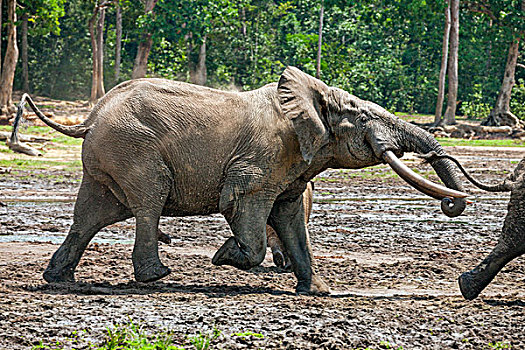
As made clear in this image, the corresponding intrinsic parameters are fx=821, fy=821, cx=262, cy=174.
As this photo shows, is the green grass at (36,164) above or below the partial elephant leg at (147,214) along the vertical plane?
below

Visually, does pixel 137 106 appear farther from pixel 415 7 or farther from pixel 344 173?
pixel 415 7

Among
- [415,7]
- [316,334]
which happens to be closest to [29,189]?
[316,334]

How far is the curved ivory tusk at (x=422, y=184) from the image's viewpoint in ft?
23.7

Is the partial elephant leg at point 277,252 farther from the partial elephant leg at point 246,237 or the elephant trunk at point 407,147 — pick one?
the elephant trunk at point 407,147

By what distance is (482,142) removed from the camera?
30859 mm

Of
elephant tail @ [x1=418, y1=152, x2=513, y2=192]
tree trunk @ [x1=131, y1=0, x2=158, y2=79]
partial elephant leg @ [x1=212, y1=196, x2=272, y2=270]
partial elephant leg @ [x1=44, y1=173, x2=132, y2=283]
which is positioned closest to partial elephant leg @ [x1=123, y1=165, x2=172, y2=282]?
partial elephant leg @ [x1=44, y1=173, x2=132, y2=283]

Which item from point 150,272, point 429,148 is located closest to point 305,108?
point 429,148

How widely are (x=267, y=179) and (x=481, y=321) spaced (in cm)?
230

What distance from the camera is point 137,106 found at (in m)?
7.56

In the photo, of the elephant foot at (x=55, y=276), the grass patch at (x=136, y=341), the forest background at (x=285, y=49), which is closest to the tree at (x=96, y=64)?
the forest background at (x=285, y=49)

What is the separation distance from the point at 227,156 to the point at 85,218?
1.51 metres

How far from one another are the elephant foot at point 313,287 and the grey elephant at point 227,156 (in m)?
0.01

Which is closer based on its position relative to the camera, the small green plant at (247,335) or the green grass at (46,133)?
the small green plant at (247,335)

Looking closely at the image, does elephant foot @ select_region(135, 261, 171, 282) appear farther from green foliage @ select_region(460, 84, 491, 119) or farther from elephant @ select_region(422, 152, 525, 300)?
green foliage @ select_region(460, 84, 491, 119)
